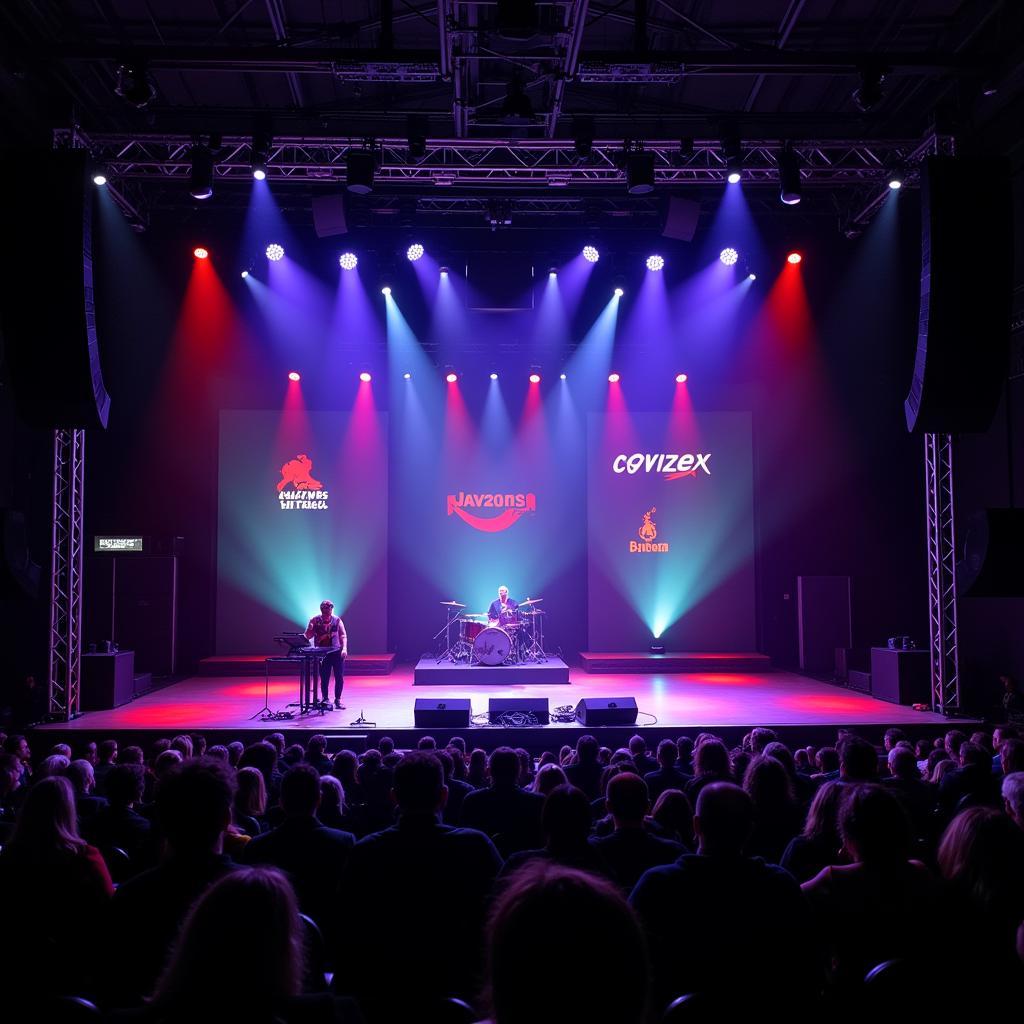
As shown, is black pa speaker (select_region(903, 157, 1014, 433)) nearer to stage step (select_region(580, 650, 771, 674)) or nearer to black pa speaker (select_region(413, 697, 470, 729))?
black pa speaker (select_region(413, 697, 470, 729))

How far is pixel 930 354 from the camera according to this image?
7.73 metres

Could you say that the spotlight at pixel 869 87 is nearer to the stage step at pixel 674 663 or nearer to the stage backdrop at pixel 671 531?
the stage backdrop at pixel 671 531

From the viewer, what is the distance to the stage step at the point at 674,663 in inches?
551

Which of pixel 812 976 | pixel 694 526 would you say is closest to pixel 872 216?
pixel 694 526

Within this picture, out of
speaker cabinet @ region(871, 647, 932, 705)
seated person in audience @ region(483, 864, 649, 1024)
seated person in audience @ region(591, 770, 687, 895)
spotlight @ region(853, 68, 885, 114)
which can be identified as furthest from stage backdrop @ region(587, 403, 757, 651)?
seated person in audience @ region(483, 864, 649, 1024)

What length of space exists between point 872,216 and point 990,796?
1050 cm

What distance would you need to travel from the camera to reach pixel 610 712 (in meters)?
8.56

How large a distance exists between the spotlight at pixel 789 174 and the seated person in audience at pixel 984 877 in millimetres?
9207

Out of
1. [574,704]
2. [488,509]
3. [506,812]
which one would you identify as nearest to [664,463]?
[488,509]

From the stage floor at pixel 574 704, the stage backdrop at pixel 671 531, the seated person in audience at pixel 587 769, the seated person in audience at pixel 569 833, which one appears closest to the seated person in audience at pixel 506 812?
the seated person in audience at pixel 569 833

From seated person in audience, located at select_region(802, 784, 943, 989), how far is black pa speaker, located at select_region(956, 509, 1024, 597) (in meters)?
6.78

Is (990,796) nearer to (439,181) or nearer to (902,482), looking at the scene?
(439,181)

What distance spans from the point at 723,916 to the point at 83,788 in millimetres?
3778

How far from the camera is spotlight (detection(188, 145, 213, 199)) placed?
1006cm
